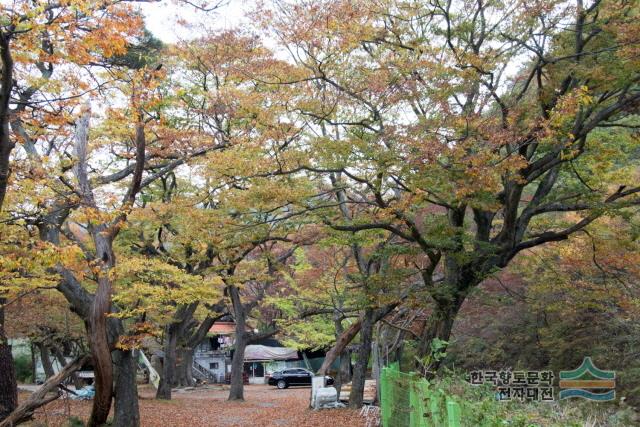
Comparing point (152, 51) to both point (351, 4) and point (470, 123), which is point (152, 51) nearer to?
point (351, 4)

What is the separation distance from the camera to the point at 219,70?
49.5 feet

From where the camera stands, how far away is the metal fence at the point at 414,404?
555 centimetres

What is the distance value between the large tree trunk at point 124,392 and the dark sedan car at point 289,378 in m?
26.0

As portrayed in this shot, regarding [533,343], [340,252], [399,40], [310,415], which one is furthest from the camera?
[340,252]

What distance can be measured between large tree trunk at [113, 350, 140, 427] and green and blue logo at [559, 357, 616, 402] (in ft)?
29.1

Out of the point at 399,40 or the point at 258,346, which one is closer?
the point at 399,40

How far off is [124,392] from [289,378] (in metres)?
26.7

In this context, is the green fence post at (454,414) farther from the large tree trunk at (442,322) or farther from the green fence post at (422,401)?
the large tree trunk at (442,322)

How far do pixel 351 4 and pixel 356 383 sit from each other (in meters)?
12.1

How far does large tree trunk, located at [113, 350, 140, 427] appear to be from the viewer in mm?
13039

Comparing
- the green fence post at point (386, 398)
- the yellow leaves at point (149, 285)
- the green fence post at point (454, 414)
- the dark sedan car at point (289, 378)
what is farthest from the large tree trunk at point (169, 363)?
the green fence post at point (454, 414)

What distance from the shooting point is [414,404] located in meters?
7.89

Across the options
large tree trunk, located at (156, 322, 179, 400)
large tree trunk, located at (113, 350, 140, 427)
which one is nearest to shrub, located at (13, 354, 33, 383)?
large tree trunk, located at (156, 322, 179, 400)

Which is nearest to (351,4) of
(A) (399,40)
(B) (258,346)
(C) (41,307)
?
(A) (399,40)
